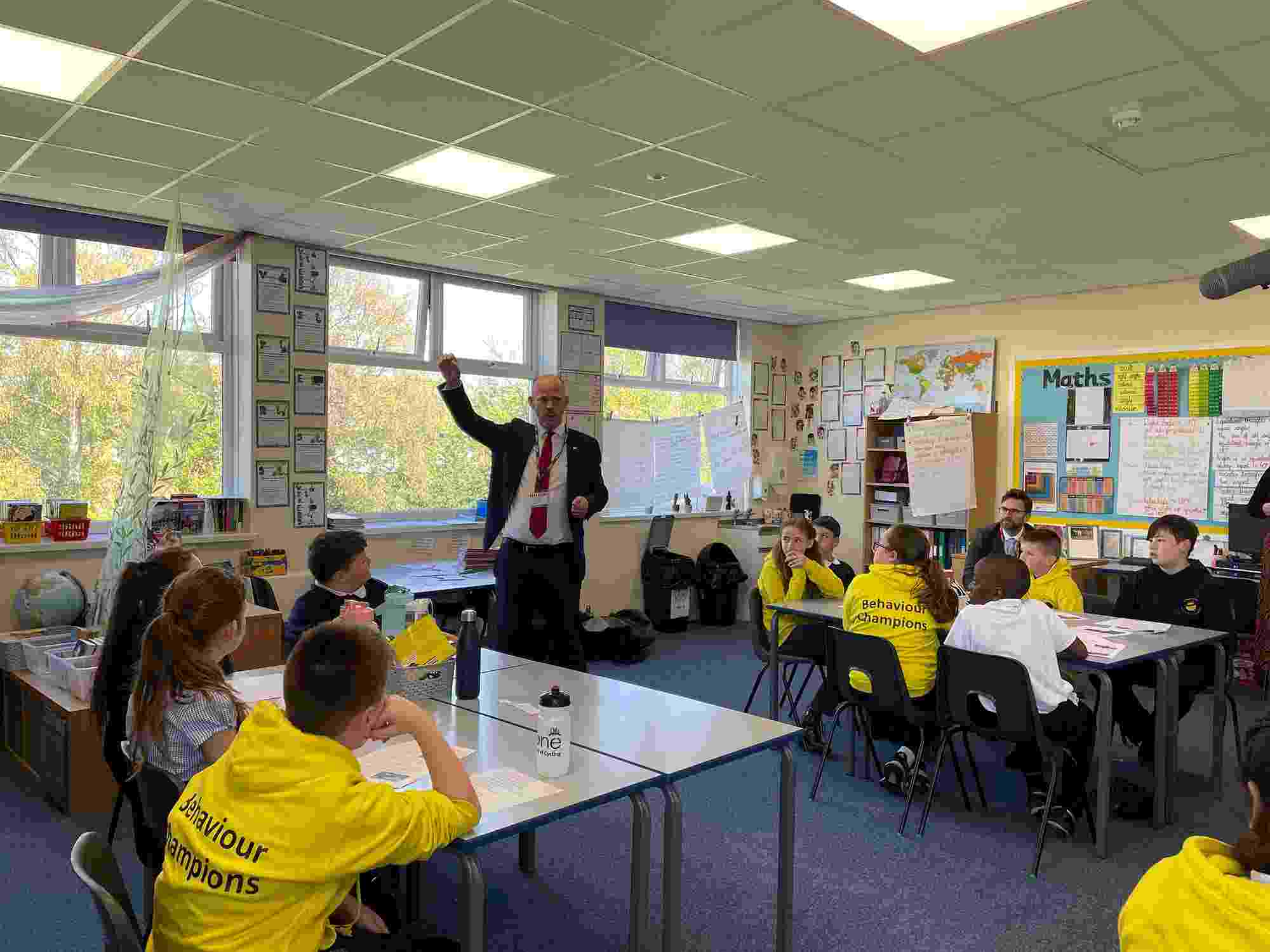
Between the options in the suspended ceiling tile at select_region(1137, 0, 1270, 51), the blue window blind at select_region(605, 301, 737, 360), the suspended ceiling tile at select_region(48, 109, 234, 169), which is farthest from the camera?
the blue window blind at select_region(605, 301, 737, 360)

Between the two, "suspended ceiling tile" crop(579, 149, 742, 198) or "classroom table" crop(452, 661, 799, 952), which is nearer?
"classroom table" crop(452, 661, 799, 952)

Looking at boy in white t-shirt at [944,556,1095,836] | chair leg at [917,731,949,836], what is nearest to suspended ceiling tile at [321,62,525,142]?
boy in white t-shirt at [944,556,1095,836]

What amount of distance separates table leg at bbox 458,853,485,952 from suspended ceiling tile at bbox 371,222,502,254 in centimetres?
412

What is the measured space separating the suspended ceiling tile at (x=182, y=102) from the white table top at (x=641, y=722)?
7.48 ft

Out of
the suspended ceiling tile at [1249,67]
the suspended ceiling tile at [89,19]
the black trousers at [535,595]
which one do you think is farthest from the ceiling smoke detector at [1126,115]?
the suspended ceiling tile at [89,19]

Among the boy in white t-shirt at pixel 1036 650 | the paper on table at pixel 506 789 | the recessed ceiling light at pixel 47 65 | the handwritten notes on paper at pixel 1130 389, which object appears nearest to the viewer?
the paper on table at pixel 506 789

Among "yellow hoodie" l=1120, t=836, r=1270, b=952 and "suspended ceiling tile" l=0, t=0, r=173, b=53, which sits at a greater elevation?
"suspended ceiling tile" l=0, t=0, r=173, b=53

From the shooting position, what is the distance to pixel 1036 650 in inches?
129

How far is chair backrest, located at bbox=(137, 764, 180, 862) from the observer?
5.92ft

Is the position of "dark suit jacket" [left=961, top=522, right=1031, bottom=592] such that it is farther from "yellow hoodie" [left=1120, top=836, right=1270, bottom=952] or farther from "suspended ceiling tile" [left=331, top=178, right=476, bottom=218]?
"yellow hoodie" [left=1120, top=836, right=1270, bottom=952]

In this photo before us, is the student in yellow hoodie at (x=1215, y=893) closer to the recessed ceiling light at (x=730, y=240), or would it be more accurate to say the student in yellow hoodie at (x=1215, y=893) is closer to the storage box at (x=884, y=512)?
the recessed ceiling light at (x=730, y=240)

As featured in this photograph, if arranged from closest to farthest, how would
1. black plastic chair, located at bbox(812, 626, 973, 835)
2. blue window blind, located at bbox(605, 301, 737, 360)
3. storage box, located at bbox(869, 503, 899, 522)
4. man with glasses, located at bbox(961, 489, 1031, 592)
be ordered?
black plastic chair, located at bbox(812, 626, 973, 835) < man with glasses, located at bbox(961, 489, 1031, 592) < blue window blind, located at bbox(605, 301, 737, 360) < storage box, located at bbox(869, 503, 899, 522)

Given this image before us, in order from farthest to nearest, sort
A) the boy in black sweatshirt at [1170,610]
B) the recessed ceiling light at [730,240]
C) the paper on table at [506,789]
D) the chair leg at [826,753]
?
1. the recessed ceiling light at [730,240]
2. the boy in black sweatshirt at [1170,610]
3. the chair leg at [826,753]
4. the paper on table at [506,789]

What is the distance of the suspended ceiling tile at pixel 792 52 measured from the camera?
2795 millimetres
